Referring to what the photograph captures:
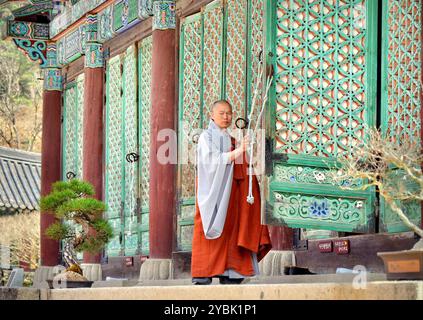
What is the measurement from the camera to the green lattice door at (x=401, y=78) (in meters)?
10.3

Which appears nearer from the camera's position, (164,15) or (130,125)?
(164,15)

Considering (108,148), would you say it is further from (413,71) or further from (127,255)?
(413,71)

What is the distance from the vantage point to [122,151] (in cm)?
1734

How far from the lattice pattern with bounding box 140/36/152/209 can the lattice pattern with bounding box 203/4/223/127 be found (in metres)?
1.95

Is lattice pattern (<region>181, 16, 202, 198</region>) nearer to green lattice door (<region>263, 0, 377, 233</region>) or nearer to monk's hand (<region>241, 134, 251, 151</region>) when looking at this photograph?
green lattice door (<region>263, 0, 377, 233</region>)

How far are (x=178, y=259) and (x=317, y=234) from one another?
241 centimetres

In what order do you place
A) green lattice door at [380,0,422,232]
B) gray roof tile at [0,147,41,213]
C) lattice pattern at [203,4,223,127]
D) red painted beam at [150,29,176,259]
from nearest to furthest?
green lattice door at [380,0,422,232]
lattice pattern at [203,4,223,127]
red painted beam at [150,29,176,259]
gray roof tile at [0,147,41,213]

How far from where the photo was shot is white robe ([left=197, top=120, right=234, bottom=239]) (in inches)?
407

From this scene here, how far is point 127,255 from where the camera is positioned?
16.9 metres

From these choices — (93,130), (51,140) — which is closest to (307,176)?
Answer: (93,130)

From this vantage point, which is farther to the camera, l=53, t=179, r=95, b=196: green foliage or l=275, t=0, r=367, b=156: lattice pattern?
l=53, t=179, r=95, b=196: green foliage

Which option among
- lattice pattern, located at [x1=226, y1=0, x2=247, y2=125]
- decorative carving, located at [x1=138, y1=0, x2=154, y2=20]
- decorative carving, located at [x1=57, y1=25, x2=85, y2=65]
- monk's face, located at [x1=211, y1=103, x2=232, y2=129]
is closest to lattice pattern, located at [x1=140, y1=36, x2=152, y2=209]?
decorative carving, located at [x1=138, y1=0, x2=154, y2=20]

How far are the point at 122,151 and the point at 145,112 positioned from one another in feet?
3.39

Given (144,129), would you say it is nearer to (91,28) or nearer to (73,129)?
(91,28)
